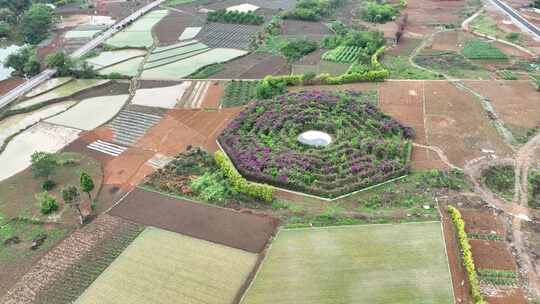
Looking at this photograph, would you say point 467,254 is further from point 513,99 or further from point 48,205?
point 48,205

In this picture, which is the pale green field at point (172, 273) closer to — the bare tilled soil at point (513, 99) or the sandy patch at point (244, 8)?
the bare tilled soil at point (513, 99)

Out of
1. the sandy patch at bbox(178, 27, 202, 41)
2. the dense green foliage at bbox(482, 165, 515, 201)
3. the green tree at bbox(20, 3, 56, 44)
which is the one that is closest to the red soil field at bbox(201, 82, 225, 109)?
the sandy patch at bbox(178, 27, 202, 41)

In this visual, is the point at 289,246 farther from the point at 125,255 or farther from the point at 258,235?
the point at 125,255

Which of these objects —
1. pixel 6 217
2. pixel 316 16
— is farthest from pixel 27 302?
pixel 316 16

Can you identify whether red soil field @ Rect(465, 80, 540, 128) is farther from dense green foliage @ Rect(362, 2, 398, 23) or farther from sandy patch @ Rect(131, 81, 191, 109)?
sandy patch @ Rect(131, 81, 191, 109)

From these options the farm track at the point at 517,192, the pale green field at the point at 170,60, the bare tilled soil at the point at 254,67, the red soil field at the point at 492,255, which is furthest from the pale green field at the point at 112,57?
the red soil field at the point at 492,255

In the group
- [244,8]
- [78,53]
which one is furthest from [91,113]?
[244,8]
